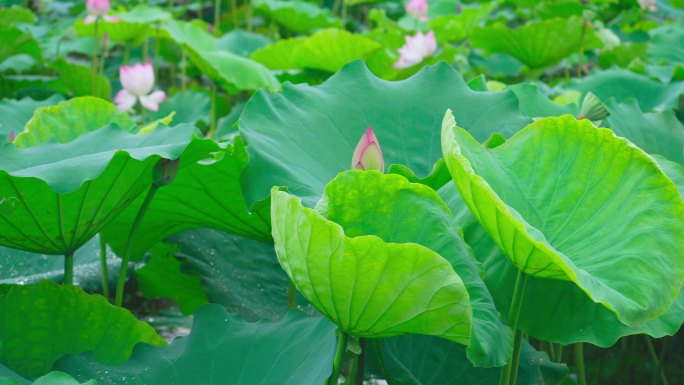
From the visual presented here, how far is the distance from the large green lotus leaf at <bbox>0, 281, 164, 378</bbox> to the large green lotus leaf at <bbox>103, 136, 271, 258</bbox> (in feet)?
0.65

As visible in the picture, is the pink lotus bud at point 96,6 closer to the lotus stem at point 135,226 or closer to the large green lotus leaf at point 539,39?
the large green lotus leaf at point 539,39

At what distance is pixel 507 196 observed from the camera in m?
0.91

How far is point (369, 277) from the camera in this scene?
798 mm

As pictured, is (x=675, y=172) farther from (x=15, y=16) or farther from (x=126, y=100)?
(x=15, y=16)

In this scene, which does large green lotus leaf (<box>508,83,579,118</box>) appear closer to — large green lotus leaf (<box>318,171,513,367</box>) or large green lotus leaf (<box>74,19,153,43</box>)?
large green lotus leaf (<box>318,171,513,367</box>)

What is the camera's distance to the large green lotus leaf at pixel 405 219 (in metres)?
0.85

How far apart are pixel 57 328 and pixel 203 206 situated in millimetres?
262

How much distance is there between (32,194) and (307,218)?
0.41 meters

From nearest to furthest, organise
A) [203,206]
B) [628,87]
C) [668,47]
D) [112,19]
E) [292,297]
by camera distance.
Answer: [203,206] < [292,297] < [628,87] < [668,47] < [112,19]

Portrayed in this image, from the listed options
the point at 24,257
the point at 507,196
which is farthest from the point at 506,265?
the point at 24,257

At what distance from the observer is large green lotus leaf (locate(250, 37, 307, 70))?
2766 mm

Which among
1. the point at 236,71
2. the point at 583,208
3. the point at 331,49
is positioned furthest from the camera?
the point at 331,49

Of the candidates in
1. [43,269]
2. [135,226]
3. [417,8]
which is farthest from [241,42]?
[135,226]

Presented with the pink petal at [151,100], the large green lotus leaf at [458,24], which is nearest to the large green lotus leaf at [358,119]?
the pink petal at [151,100]
